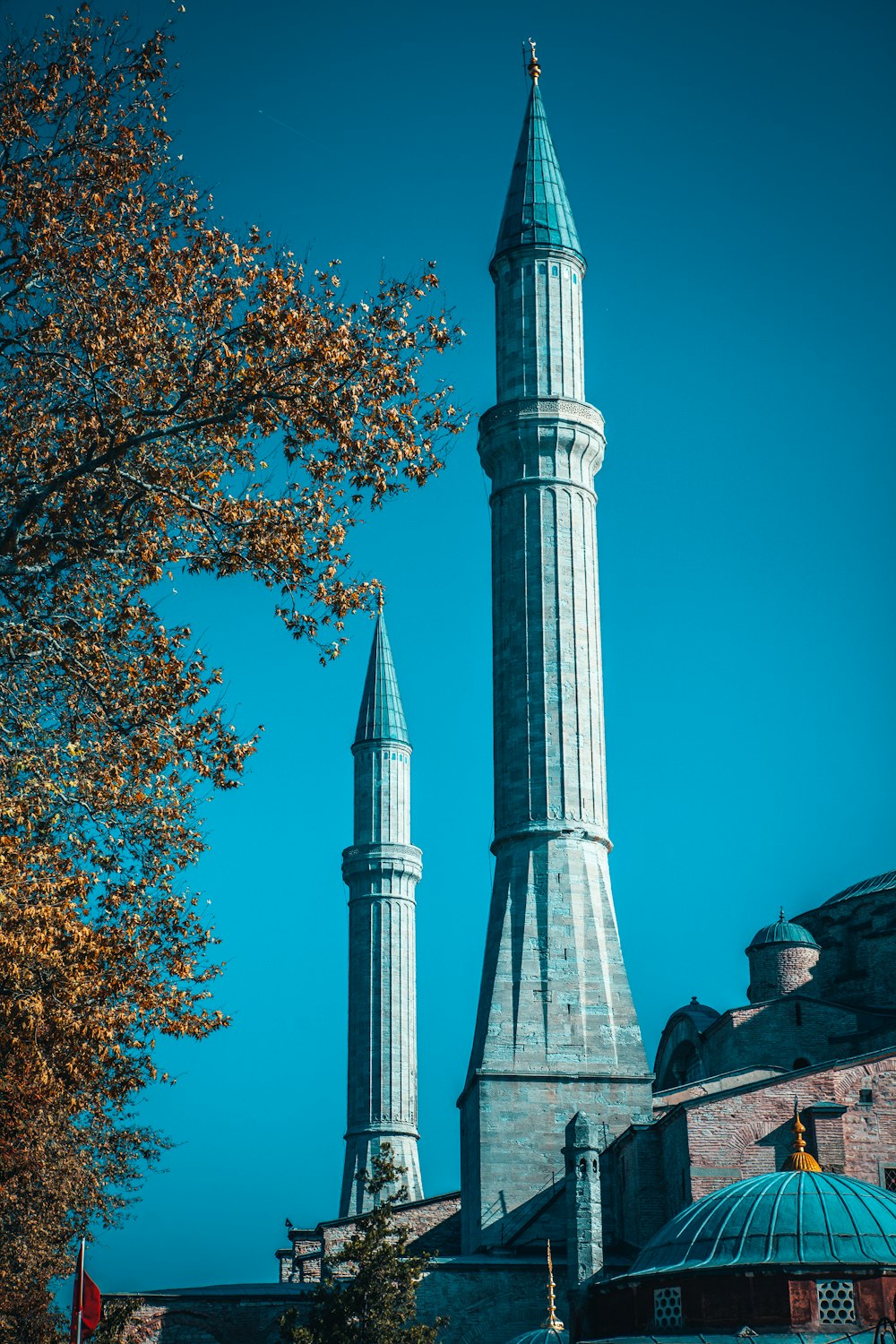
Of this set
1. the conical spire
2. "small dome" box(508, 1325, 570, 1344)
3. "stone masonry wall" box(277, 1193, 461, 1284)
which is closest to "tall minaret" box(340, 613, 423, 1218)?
the conical spire

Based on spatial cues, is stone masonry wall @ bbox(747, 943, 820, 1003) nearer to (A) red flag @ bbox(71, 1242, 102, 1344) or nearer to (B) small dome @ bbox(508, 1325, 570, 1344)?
(B) small dome @ bbox(508, 1325, 570, 1344)

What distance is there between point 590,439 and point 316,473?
20146mm

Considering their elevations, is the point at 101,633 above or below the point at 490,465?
below

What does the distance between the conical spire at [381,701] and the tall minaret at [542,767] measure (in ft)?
47.0

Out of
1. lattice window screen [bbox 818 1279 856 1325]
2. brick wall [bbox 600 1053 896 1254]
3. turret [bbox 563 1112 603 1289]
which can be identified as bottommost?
lattice window screen [bbox 818 1279 856 1325]

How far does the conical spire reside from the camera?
4731cm

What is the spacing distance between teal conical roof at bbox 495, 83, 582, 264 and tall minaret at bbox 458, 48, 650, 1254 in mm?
40

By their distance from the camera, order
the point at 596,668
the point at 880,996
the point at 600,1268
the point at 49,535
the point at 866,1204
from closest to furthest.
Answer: the point at 49,535
the point at 866,1204
the point at 600,1268
the point at 596,668
the point at 880,996

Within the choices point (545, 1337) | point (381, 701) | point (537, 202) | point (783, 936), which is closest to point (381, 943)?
point (381, 701)

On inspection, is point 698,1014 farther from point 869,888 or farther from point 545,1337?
point 545,1337

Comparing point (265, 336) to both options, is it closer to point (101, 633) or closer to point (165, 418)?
point (165, 418)

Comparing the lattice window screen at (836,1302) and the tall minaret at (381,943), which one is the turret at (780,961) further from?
the lattice window screen at (836,1302)

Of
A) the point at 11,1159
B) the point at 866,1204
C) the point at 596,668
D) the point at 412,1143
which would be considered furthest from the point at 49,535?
the point at 412,1143

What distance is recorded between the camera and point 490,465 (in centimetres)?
3419
